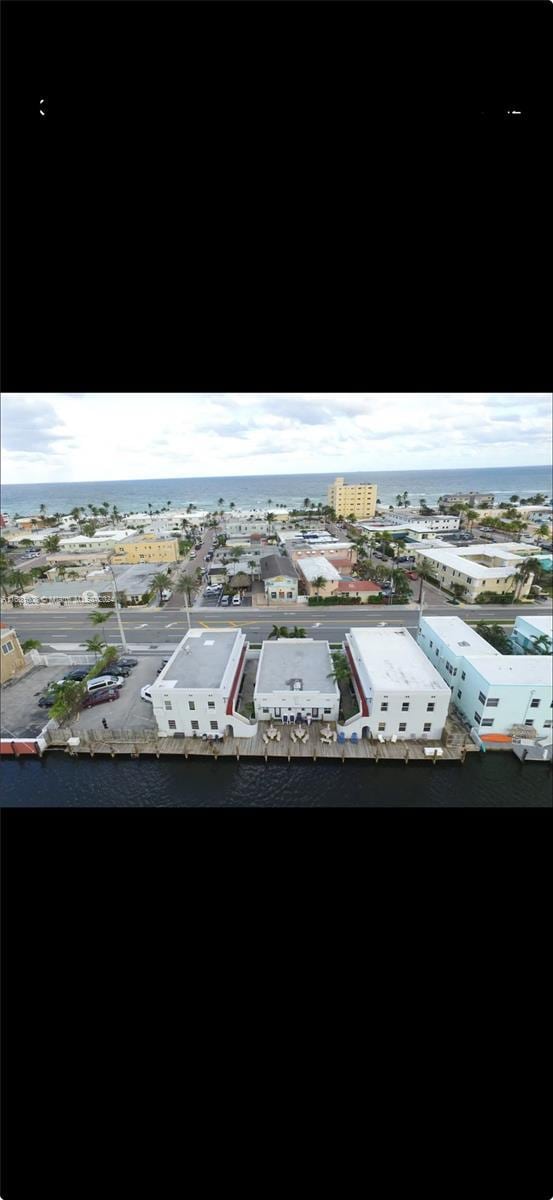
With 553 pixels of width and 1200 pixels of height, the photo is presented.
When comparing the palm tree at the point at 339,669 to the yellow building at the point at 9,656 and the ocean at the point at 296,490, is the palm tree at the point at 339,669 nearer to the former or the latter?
the ocean at the point at 296,490

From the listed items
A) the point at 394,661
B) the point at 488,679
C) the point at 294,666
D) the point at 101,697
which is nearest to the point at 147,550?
the point at 101,697

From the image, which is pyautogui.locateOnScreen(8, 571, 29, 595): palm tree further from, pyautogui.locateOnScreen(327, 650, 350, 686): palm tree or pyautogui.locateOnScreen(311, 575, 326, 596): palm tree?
pyautogui.locateOnScreen(311, 575, 326, 596): palm tree

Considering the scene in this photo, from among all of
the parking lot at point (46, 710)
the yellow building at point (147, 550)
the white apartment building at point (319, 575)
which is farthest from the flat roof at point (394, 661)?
the yellow building at point (147, 550)

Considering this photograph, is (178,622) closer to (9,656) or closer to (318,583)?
(9,656)

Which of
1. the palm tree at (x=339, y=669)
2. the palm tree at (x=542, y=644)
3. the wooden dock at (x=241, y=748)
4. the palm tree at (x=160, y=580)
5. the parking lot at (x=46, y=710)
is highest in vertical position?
the palm tree at (x=160, y=580)

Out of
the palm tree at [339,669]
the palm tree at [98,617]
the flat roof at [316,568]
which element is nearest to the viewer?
the palm tree at [339,669]

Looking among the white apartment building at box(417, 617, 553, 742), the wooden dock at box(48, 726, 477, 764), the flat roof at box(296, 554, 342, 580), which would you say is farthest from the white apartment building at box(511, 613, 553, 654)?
the flat roof at box(296, 554, 342, 580)

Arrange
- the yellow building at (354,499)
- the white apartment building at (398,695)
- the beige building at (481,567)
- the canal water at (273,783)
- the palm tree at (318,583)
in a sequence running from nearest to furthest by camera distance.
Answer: the beige building at (481,567)
the canal water at (273,783)
the white apartment building at (398,695)
the palm tree at (318,583)
the yellow building at (354,499)
